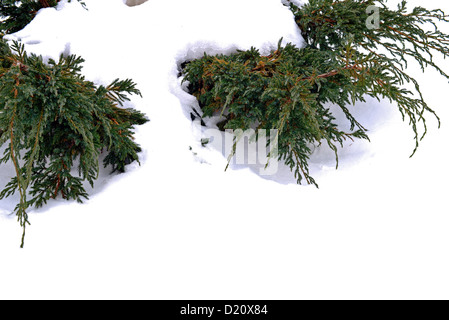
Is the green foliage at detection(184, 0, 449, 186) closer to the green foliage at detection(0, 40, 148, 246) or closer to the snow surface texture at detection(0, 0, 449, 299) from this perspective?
the snow surface texture at detection(0, 0, 449, 299)

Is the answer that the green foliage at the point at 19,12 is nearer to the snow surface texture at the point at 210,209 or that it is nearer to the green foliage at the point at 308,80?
the snow surface texture at the point at 210,209

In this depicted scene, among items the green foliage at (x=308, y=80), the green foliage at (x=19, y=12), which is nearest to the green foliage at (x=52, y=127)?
the green foliage at (x=308, y=80)

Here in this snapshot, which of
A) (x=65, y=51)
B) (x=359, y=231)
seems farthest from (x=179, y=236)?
(x=65, y=51)

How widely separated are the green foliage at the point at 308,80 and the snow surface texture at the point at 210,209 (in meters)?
0.15

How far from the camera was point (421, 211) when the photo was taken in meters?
1.43

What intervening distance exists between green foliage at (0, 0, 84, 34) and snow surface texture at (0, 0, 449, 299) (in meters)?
0.12

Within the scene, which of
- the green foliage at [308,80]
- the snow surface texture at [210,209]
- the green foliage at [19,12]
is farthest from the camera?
the green foliage at [19,12]

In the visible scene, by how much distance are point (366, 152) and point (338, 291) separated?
1.04 m

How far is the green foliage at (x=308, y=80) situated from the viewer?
1439mm

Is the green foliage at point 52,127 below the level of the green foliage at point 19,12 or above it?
below

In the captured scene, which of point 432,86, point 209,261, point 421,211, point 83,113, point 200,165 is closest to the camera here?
point 209,261

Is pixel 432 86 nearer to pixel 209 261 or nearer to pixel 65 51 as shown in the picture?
pixel 209 261

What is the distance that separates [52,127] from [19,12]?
3.82 ft

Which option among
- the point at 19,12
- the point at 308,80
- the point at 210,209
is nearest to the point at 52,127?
the point at 210,209
